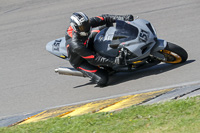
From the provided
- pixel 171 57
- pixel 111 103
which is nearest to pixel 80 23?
pixel 111 103

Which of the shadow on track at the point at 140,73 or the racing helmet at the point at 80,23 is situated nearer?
the racing helmet at the point at 80,23

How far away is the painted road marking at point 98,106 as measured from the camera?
6296mm

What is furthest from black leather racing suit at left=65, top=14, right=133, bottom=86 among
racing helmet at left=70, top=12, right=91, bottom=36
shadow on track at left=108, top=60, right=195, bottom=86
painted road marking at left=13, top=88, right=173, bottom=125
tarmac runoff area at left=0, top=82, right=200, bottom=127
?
painted road marking at left=13, top=88, right=173, bottom=125

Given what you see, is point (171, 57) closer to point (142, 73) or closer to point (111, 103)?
point (142, 73)

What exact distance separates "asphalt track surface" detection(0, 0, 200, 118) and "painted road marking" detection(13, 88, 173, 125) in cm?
55

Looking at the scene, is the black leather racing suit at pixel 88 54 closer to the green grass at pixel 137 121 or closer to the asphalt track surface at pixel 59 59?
the asphalt track surface at pixel 59 59

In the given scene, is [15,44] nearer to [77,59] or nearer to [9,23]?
[9,23]

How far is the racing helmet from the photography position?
753 cm

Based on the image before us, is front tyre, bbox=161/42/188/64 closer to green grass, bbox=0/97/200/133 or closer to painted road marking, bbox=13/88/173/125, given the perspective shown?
painted road marking, bbox=13/88/173/125

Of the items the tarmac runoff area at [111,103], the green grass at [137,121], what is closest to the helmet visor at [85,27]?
the tarmac runoff area at [111,103]

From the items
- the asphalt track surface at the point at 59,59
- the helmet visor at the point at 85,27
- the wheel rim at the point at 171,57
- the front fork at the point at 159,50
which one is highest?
the helmet visor at the point at 85,27

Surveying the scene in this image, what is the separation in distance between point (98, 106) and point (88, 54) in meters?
1.48

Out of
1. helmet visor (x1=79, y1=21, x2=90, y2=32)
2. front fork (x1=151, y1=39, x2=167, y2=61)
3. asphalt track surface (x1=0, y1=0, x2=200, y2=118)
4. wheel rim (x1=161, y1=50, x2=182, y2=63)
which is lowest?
asphalt track surface (x1=0, y1=0, x2=200, y2=118)

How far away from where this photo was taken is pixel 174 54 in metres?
7.73
